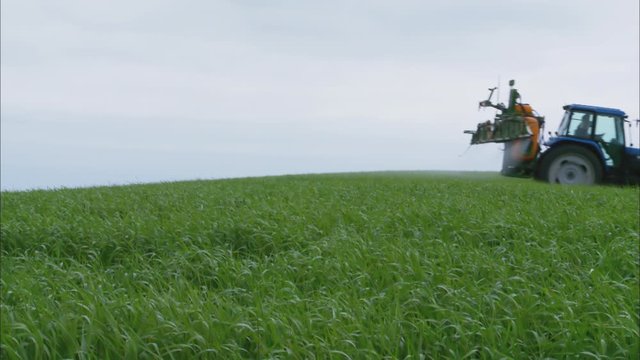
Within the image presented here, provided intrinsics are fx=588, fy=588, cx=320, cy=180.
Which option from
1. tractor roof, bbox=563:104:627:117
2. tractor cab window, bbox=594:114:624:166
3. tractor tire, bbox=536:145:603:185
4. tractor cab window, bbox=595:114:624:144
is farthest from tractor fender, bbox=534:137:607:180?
tractor roof, bbox=563:104:627:117

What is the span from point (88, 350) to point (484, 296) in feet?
8.54

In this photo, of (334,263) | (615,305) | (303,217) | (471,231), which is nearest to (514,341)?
(615,305)

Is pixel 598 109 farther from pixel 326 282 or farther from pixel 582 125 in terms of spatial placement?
pixel 326 282

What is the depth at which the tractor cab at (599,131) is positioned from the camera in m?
15.1

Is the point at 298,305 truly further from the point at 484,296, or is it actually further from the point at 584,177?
the point at 584,177

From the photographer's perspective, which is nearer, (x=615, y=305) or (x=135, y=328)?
(x=135, y=328)

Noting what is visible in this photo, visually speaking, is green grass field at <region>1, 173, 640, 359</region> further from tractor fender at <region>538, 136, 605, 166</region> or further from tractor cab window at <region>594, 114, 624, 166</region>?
tractor cab window at <region>594, 114, 624, 166</region>

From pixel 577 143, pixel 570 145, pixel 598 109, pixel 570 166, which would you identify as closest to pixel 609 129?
pixel 598 109

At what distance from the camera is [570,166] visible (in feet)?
50.0

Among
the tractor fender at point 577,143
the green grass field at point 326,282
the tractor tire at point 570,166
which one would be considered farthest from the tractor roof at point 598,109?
the green grass field at point 326,282

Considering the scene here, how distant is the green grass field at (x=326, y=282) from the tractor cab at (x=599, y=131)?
564 cm

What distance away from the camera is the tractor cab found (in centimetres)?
1506

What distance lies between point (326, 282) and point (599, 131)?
41.1 ft

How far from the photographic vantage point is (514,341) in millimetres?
3568
